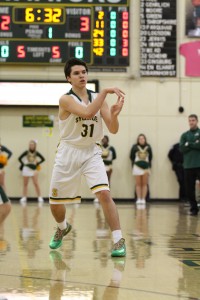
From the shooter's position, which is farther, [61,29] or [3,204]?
[61,29]

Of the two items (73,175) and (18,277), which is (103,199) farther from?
(18,277)

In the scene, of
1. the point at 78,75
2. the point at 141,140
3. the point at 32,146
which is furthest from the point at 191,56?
the point at 78,75

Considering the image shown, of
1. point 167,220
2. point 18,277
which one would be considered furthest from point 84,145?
point 167,220

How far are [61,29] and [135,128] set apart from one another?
358cm

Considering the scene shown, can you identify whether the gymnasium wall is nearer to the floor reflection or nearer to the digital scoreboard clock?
the digital scoreboard clock

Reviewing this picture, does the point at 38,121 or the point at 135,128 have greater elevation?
the point at 38,121

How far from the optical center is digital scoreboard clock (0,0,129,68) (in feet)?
55.6

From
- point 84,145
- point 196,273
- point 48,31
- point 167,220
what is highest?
point 48,31

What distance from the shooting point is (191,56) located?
18.3m

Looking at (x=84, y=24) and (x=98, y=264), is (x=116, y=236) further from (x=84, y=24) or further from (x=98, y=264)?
(x=84, y=24)

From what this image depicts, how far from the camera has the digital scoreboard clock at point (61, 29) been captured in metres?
17.0

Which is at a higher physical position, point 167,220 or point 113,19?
point 113,19

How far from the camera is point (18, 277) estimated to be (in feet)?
16.6

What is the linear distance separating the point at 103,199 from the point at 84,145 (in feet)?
1.95
